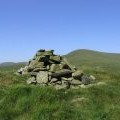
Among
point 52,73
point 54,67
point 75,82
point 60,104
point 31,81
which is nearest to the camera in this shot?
point 60,104

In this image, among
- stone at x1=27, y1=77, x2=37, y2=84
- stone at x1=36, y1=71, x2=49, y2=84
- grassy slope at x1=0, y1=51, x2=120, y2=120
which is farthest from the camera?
stone at x1=27, y1=77, x2=37, y2=84

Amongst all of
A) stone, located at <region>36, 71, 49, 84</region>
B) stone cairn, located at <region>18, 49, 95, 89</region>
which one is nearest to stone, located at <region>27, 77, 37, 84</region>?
stone cairn, located at <region>18, 49, 95, 89</region>

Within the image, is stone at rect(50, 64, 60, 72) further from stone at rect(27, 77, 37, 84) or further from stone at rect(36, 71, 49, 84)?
stone at rect(27, 77, 37, 84)

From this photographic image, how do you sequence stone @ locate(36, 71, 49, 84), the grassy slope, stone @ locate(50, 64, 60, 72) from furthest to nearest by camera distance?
1. stone @ locate(50, 64, 60, 72)
2. stone @ locate(36, 71, 49, 84)
3. the grassy slope

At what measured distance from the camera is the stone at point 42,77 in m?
27.6

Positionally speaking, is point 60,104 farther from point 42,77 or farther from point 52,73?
point 52,73

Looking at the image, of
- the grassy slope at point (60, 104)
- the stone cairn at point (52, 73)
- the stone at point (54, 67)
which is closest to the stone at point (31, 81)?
the stone cairn at point (52, 73)

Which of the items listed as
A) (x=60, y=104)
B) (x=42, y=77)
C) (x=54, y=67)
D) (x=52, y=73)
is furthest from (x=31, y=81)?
(x=60, y=104)

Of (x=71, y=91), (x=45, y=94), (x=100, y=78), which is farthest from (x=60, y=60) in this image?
(x=45, y=94)

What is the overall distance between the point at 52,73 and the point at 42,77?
1.14 metres

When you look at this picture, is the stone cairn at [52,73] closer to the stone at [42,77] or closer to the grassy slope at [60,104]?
the stone at [42,77]

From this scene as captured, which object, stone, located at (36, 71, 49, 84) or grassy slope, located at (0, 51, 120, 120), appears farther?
stone, located at (36, 71, 49, 84)

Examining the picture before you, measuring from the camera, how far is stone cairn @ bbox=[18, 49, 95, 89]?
27.6 m

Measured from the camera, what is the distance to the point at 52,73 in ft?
94.0
